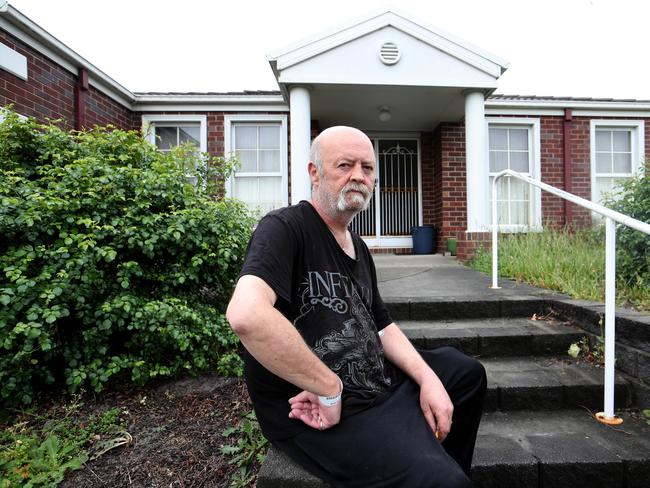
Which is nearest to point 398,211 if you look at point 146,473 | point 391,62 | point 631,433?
point 391,62

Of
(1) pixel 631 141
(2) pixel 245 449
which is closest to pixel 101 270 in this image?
(2) pixel 245 449

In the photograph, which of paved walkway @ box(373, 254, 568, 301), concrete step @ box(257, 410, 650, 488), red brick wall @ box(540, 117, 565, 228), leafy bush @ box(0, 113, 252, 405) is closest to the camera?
concrete step @ box(257, 410, 650, 488)

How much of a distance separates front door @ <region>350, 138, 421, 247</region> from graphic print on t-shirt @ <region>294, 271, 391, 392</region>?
6.28 metres

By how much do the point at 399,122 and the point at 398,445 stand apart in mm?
6777

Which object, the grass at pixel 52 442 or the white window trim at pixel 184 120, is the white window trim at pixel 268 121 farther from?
the grass at pixel 52 442

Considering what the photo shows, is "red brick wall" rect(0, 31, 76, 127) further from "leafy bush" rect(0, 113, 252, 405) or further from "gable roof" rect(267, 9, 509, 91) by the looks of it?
"gable roof" rect(267, 9, 509, 91)

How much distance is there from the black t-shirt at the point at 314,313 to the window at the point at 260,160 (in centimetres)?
591

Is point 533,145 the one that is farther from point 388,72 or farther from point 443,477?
point 443,477

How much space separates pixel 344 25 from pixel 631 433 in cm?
527

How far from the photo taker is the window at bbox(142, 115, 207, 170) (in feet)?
23.0

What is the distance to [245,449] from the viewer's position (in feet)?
5.83

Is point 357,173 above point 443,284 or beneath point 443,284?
above

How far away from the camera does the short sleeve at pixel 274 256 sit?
1089 millimetres

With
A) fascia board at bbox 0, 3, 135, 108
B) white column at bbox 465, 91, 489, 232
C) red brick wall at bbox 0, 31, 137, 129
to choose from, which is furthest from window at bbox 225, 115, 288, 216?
white column at bbox 465, 91, 489, 232
